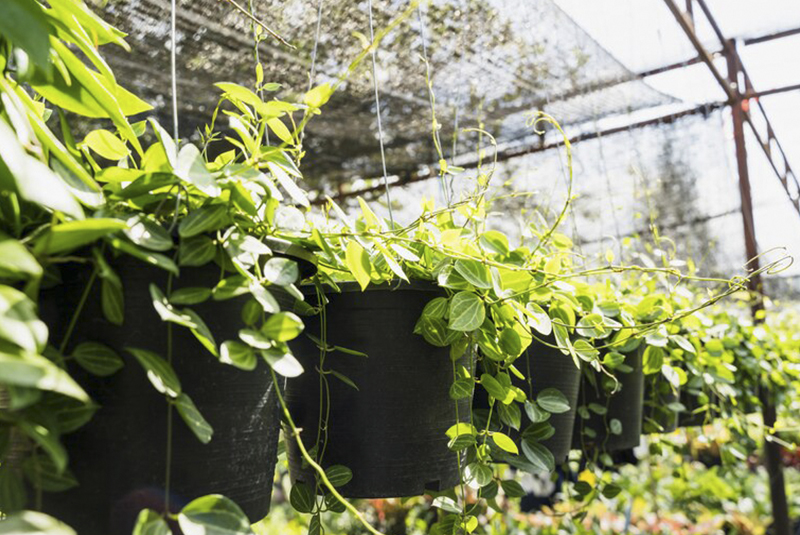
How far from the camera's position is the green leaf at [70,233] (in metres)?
0.34

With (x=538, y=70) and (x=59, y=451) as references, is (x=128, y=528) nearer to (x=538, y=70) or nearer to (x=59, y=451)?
(x=59, y=451)

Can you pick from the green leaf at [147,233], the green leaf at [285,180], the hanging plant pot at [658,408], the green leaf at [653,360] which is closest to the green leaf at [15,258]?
the green leaf at [147,233]

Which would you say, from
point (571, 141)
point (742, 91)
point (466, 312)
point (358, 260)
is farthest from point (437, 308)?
point (742, 91)

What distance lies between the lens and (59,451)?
332mm

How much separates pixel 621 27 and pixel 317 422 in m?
2.34

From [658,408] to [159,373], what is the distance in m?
1.15

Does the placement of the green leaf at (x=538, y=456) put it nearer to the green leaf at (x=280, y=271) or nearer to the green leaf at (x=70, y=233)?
the green leaf at (x=280, y=271)

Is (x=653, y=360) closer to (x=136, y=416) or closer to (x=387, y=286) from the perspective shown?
(x=387, y=286)

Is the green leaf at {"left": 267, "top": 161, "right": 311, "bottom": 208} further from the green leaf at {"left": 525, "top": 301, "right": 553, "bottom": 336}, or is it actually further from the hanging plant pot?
the hanging plant pot

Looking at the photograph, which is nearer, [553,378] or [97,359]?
[97,359]

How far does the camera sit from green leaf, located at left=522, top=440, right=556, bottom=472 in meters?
0.73

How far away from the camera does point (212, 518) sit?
372 millimetres

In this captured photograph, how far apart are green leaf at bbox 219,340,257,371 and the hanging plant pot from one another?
1.01m

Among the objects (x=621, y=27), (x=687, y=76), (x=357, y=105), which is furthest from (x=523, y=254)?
(x=687, y=76)
